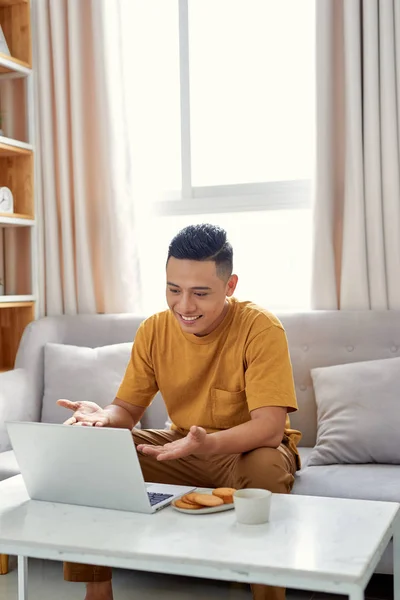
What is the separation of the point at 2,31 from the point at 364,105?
163 centimetres

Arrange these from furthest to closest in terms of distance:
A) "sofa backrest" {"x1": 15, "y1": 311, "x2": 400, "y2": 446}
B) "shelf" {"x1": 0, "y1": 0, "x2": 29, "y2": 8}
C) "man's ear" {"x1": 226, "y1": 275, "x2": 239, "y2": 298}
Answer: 1. "shelf" {"x1": 0, "y1": 0, "x2": 29, "y2": 8}
2. "sofa backrest" {"x1": 15, "y1": 311, "x2": 400, "y2": 446}
3. "man's ear" {"x1": 226, "y1": 275, "x2": 239, "y2": 298}

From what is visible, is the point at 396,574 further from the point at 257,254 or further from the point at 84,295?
the point at 84,295

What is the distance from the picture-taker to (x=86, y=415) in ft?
6.42

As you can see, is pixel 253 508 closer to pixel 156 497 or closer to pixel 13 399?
pixel 156 497

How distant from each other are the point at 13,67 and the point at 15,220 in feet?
2.11

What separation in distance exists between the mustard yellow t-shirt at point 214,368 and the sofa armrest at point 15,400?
772mm

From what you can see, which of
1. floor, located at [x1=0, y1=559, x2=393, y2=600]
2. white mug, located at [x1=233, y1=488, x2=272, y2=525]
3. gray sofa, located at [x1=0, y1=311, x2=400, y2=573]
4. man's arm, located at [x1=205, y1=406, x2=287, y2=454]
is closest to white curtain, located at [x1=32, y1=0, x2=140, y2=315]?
gray sofa, located at [x1=0, y1=311, x2=400, y2=573]

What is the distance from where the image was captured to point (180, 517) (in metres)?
1.51

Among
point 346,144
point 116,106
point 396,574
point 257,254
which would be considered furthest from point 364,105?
point 396,574

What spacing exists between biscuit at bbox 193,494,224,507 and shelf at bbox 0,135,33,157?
2.07 meters

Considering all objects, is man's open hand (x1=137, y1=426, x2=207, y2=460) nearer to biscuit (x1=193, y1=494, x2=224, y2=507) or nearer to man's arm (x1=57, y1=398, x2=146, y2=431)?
biscuit (x1=193, y1=494, x2=224, y2=507)

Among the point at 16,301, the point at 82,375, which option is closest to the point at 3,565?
the point at 82,375

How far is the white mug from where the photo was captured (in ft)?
4.67

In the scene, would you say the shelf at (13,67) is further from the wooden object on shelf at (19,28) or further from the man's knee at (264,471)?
the man's knee at (264,471)
